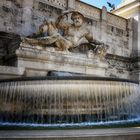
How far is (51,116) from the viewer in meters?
6.35

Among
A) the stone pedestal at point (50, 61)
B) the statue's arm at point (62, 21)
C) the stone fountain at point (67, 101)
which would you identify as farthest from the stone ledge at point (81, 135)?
the statue's arm at point (62, 21)

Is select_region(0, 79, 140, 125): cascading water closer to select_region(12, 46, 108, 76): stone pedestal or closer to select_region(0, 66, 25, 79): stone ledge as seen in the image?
select_region(0, 66, 25, 79): stone ledge

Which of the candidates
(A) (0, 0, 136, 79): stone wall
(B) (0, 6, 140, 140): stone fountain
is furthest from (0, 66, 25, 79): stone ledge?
(A) (0, 0, 136, 79): stone wall

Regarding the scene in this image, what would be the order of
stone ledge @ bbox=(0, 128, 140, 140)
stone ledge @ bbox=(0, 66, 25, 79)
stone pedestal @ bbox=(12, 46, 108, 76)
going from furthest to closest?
stone pedestal @ bbox=(12, 46, 108, 76)
stone ledge @ bbox=(0, 66, 25, 79)
stone ledge @ bbox=(0, 128, 140, 140)

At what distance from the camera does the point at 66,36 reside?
410 inches

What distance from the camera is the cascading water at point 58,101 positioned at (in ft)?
20.9

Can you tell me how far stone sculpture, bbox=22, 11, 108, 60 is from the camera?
9383 mm

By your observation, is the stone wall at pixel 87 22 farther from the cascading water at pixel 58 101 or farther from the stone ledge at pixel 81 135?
the stone ledge at pixel 81 135

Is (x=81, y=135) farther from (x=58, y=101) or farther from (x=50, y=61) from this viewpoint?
(x=50, y=61)

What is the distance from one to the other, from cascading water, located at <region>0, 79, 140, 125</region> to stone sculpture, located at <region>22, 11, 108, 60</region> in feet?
8.64

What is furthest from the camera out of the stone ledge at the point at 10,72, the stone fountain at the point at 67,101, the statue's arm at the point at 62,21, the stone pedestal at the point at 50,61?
the statue's arm at the point at 62,21

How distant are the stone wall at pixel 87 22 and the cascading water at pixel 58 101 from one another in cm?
341

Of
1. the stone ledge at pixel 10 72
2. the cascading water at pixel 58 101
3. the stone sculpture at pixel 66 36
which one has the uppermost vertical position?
the stone sculpture at pixel 66 36

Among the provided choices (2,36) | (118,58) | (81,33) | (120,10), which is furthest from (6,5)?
(120,10)
